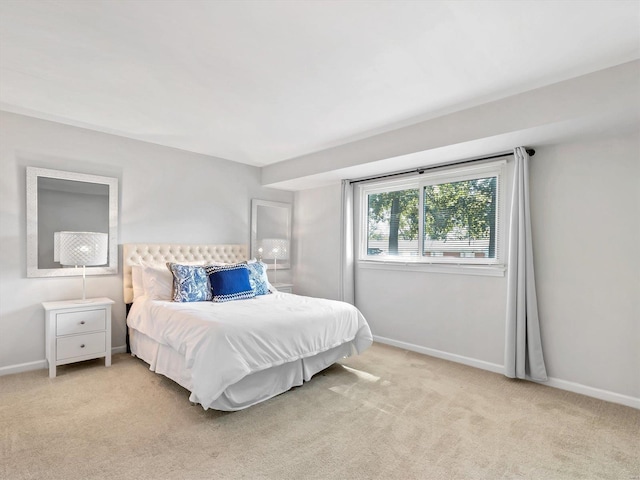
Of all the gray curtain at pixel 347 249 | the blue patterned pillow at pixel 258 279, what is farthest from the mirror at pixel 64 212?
the gray curtain at pixel 347 249

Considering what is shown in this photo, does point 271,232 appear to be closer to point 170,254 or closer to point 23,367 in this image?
point 170,254

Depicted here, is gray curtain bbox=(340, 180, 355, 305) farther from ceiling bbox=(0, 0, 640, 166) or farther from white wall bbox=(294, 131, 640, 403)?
ceiling bbox=(0, 0, 640, 166)

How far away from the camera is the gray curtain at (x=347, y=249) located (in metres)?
4.75

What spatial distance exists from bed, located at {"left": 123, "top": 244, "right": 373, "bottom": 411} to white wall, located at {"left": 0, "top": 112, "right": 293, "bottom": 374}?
0.43m

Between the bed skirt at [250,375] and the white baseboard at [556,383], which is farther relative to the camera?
the white baseboard at [556,383]

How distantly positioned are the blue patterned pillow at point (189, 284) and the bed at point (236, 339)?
0.33ft

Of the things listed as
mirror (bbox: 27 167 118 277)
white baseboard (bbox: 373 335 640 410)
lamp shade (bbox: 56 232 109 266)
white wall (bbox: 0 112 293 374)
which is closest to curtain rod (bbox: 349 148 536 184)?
white wall (bbox: 0 112 293 374)

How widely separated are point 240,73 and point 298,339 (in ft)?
6.97

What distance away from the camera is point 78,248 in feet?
10.6

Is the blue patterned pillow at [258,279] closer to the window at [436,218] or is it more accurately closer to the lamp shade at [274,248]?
the lamp shade at [274,248]

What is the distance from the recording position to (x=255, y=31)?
2012 millimetres

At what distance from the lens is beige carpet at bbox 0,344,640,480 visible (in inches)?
74.5

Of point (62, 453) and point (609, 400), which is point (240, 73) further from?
point (609, 400)

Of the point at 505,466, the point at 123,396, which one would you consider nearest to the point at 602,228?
the point at 505,466
